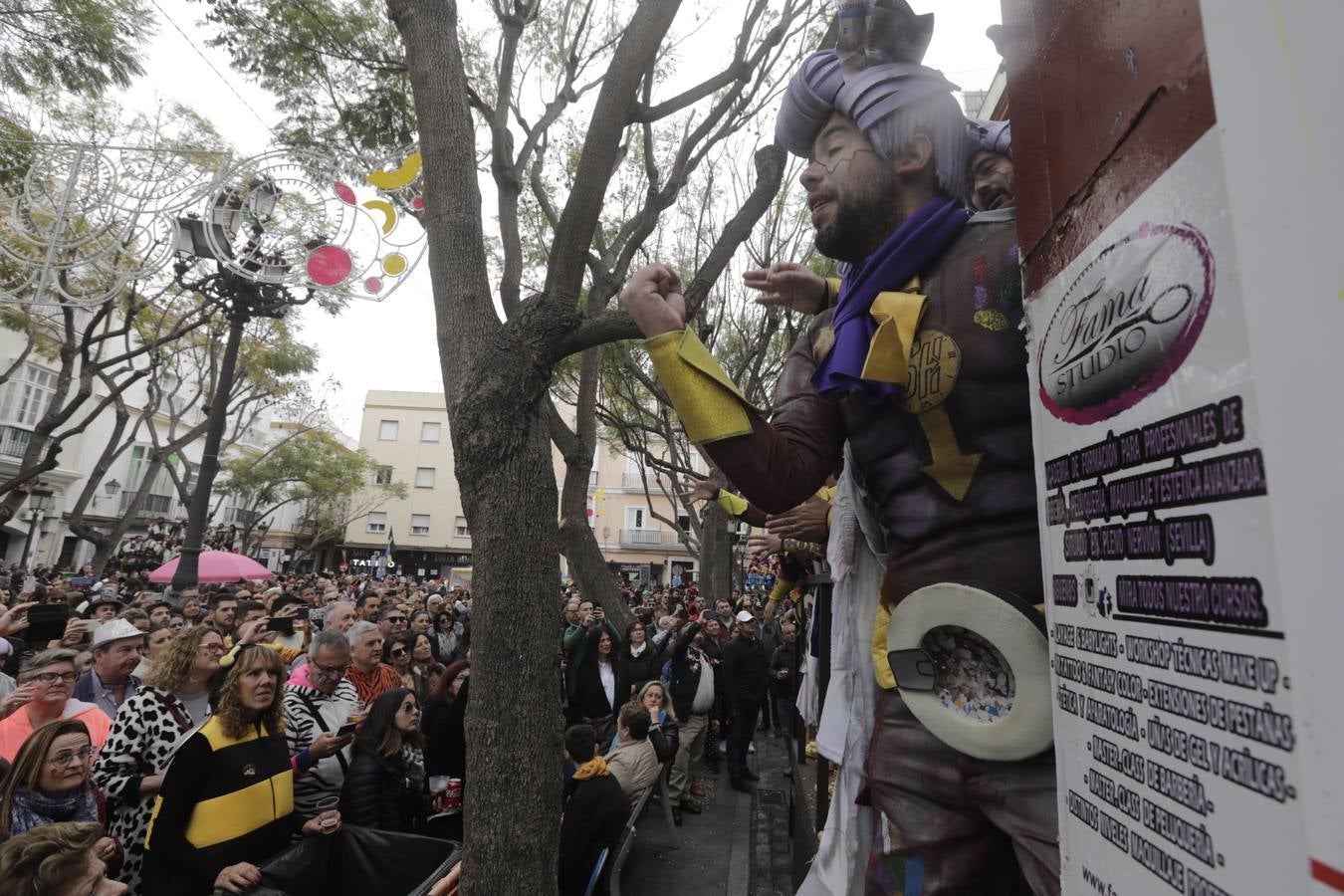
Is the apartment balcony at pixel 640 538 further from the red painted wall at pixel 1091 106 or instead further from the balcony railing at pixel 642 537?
the red painted wall at pixel 1091 106

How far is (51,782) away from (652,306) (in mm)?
3504

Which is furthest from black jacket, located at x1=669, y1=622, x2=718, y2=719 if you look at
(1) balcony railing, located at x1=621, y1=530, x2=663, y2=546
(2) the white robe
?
(1) balcony railing, located at x1=621, y1=530, x2=663, y2=546

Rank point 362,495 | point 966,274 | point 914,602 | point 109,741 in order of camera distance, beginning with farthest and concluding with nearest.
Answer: point 362,495, point 109,741, point 966,274, point 914,602

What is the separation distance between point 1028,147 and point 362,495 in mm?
50340

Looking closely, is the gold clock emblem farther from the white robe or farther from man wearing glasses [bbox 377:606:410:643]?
man wearing glasses [bbox 377:606:410:643]

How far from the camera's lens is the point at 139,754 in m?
3.85

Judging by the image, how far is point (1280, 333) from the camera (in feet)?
1.96

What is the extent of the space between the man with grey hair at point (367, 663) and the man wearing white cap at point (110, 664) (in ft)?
4.47

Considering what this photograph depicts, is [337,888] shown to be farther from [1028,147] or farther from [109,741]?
[1028,147]

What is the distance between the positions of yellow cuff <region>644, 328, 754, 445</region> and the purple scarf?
8.9 inches

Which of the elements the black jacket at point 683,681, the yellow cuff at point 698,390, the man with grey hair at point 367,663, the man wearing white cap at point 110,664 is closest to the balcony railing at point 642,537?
the black jacket at point 683,681

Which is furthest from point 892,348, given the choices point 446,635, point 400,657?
point 446,635

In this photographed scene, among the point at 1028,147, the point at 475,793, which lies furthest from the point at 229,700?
the point at 1028,147

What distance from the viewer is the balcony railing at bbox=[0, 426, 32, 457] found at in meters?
28.2
